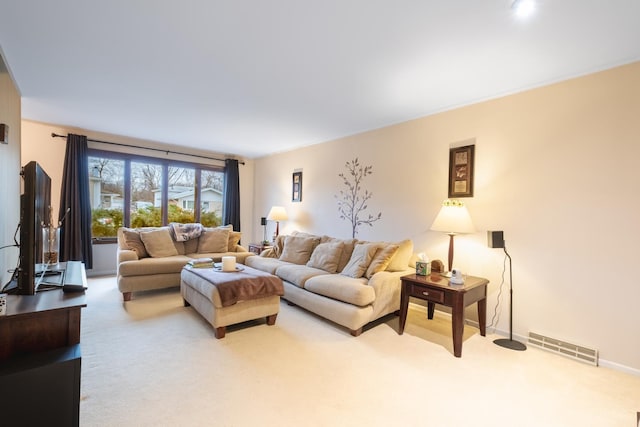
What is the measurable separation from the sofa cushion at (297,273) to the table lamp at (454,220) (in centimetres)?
148

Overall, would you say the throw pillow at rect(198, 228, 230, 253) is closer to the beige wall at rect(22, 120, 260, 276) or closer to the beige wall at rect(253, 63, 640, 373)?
the beige wall at rect(22, 120, 260, 276)

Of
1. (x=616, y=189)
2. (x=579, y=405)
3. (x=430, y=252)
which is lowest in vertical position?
(x=579, y=405)

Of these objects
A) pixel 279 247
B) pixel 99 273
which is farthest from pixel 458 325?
pixel 99 273

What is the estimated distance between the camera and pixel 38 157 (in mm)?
4402

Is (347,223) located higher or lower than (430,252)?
higher

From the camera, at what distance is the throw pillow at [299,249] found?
4066 millimetres

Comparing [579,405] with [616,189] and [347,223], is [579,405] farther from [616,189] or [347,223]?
[347,223]

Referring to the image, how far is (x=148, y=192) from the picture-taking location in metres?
5.46

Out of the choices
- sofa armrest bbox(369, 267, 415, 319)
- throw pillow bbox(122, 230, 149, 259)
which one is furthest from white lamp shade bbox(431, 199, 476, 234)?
throw pillow bbox(122, 230, 149, 259)

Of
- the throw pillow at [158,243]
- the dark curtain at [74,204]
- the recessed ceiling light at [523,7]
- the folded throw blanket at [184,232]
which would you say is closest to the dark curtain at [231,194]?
the folded throw blanket at [184,232]

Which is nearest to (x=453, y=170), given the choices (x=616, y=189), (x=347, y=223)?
(x=616, y=189)

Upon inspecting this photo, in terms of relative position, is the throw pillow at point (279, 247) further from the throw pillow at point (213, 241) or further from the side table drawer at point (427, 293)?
the side table drawer at point (427, 293)

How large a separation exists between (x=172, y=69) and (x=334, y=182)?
9.00 ft

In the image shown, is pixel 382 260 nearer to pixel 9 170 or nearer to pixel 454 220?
pixel 454 220
